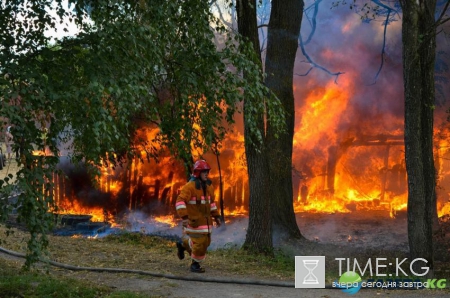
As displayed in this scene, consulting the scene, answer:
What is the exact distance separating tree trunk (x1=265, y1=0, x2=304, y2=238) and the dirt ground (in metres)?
0.89

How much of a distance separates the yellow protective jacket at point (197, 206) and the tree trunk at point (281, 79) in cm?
397

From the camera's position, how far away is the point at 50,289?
7277mm

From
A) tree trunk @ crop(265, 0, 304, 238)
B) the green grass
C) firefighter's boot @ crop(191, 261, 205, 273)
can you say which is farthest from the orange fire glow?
the green grass

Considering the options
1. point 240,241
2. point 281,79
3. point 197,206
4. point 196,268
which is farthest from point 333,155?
point 197,206

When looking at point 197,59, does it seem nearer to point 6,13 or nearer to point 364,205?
point 6,13

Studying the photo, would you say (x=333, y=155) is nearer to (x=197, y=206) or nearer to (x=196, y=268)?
(x=196, y=268)

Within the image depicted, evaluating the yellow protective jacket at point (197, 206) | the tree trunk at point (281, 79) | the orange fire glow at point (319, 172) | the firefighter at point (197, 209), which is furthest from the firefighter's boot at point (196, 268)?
the orange fire glow at point (319, 172)

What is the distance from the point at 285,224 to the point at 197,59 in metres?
7.55

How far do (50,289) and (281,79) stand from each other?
7.89 m

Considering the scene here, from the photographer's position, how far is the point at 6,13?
671cm

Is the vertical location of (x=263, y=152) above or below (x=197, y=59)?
below

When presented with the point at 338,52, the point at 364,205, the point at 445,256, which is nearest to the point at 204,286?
the point at 445,256

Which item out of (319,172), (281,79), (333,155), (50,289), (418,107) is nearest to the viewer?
(50,289)

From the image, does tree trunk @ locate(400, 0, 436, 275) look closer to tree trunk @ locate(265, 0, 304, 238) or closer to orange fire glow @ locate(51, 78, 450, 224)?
tree trunk @ locate(265, 0, 304, 238)
